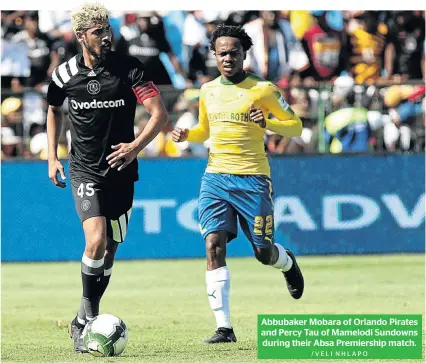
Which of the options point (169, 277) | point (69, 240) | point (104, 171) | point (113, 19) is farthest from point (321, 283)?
point (113, 19)

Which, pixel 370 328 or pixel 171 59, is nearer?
pixel 370 328

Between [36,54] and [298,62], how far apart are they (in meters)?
4.18

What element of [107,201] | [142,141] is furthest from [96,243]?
[142,141]

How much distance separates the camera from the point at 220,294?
9648 mm

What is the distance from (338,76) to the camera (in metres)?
18.8

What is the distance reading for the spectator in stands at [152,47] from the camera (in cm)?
1873

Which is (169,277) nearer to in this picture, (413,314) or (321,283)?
(321,283)

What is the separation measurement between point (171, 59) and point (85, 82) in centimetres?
973

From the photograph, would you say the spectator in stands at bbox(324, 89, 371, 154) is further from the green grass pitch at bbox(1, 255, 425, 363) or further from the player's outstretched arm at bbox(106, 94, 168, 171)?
the player's outstretched arm at bbox(106, 94, 168, 171)

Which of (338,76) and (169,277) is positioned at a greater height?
(338,76)

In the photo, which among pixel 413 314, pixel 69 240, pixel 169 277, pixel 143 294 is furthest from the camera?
pixel 69 240

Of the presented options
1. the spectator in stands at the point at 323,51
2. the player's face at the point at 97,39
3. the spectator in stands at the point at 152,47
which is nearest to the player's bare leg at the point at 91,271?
the player's face at the point at 97,39

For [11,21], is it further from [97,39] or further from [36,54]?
[97,39]
